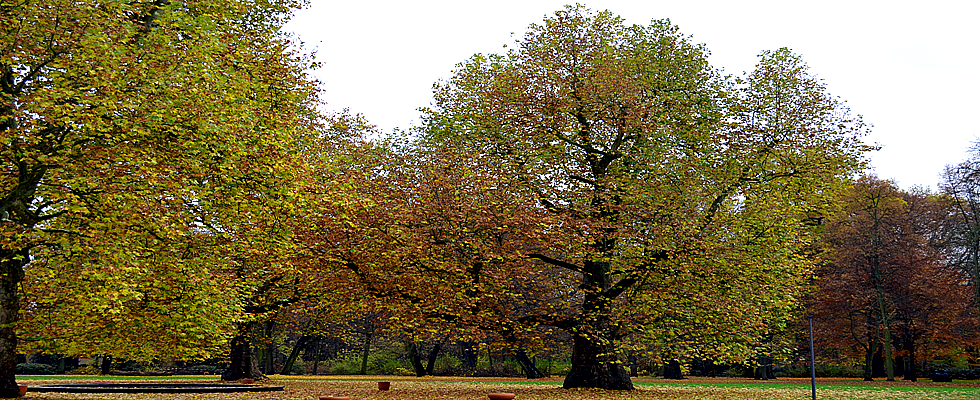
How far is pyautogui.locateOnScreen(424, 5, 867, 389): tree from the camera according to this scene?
2725 cm

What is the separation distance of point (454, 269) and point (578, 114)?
29.1ft

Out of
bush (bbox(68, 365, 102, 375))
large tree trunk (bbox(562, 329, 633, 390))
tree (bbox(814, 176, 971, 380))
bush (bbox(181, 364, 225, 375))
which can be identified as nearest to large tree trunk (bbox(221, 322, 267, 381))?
large tree trunk (bbox(562, 329, 633, 390))

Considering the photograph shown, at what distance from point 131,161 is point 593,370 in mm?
19529

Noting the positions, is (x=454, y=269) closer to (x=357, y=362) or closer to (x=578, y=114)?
(x=578, y=114)

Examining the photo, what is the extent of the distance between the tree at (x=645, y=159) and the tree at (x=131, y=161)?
431 inches

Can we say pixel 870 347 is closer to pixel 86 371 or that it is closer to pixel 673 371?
→ pixel 673 371

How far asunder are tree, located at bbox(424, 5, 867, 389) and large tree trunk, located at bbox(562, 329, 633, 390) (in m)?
0.06

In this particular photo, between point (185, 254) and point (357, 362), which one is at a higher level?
point (185, 254)

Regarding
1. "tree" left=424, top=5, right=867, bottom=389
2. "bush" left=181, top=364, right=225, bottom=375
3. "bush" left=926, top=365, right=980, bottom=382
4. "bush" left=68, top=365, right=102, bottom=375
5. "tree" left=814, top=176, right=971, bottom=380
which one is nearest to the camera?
"tree" left=424, top=5, right=867, bottom=389

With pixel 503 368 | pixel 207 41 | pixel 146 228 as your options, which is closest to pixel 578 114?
pixel 207 41

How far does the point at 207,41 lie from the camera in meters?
20.2

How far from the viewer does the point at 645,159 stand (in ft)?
95.4

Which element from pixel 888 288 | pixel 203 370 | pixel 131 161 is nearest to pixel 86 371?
pixel 203 370

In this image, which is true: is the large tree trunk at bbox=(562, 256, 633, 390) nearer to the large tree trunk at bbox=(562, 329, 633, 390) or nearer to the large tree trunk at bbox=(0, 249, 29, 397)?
the large tree trunk at bbox=(562, 329, 633, 390)
